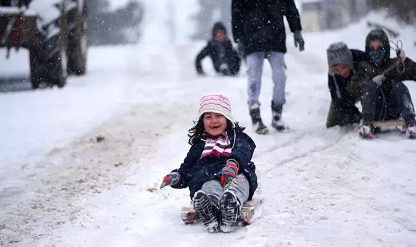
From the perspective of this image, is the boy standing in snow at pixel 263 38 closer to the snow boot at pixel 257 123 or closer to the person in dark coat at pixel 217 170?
the snow boot at pixel 257 123

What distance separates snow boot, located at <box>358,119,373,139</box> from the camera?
16.2ft

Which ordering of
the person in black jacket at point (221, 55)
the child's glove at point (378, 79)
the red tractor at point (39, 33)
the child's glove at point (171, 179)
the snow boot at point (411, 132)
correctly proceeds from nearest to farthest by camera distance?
the child's glove at point (171, 179) → the snow boot at point (411, 132) → the child's glove at point (378, 79) → the red tractor at point (39, 33) → the person in black jacket at point (221, 55)

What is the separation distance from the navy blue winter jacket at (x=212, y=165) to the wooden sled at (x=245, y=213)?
0.37 feet

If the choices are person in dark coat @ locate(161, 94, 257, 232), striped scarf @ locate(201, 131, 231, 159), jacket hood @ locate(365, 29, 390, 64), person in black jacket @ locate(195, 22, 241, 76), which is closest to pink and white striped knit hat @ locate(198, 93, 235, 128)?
person in dark coat @ locate(161, 94, 257, 232)

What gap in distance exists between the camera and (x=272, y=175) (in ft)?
13.2

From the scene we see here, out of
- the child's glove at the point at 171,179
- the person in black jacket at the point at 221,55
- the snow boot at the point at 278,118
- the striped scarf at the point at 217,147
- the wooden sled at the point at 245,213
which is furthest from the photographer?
the person in black jacket at the point at 221,55

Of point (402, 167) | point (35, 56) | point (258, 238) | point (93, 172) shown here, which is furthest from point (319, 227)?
point (35, 56)

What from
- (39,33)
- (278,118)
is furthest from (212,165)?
(39,33)

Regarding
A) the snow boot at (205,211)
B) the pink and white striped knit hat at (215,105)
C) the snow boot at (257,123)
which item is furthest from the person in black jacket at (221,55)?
the snow boot at (205,211)

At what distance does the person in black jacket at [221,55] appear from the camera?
11.5 meters

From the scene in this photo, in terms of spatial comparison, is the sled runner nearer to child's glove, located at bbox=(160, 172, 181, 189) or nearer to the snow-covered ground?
the snow-covered ground

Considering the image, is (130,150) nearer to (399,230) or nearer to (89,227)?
(89,227)

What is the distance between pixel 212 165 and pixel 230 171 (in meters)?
0.31

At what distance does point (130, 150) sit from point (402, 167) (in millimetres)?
2826
